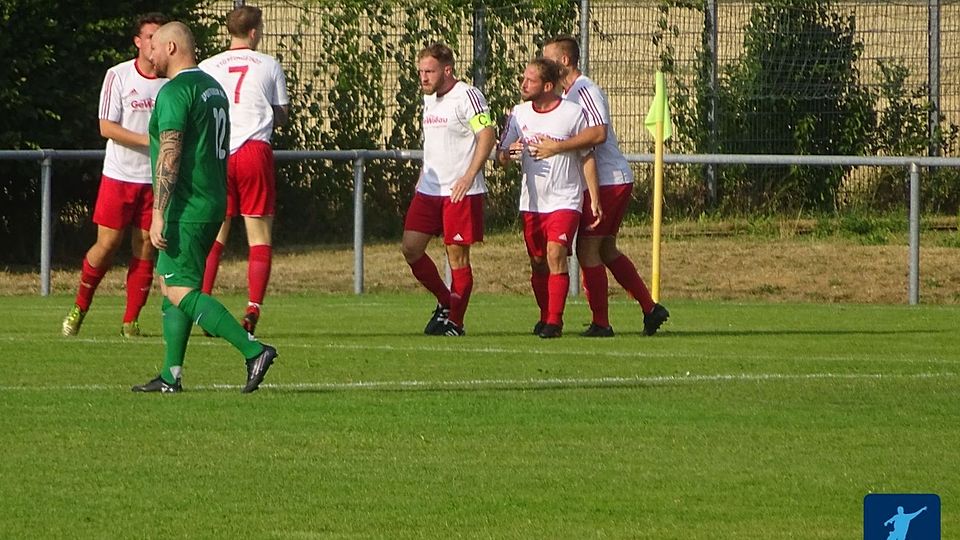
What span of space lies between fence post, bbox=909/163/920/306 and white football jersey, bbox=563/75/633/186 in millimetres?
4288

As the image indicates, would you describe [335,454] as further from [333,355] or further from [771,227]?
[771,227]

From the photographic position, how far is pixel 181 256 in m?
10.1

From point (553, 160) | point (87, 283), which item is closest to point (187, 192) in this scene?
point (87, 283)

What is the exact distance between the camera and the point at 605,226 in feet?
47.5

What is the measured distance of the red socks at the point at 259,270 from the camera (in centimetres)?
1330

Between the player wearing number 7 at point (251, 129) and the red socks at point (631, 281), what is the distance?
2.48 meters

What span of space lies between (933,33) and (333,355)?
1274 cm

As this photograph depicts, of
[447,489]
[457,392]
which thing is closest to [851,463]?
[447,489]

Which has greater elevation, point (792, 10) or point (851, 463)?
point (792, 10)

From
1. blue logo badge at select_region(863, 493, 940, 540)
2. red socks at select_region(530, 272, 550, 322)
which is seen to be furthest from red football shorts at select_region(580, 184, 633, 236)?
blue logo badge at select_region(863, 493, 940, 540)

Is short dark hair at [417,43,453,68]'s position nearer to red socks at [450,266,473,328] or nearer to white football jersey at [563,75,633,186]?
white football jersey at [563,75,633,186]

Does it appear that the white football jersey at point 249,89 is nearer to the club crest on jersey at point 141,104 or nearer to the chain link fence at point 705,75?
the club crest on jersey at point 141,104

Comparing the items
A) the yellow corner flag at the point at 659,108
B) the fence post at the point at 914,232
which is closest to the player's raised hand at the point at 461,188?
the yellow corner flag at the point at 659,108

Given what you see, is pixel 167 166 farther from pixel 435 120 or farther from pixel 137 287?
pixel 435 120
